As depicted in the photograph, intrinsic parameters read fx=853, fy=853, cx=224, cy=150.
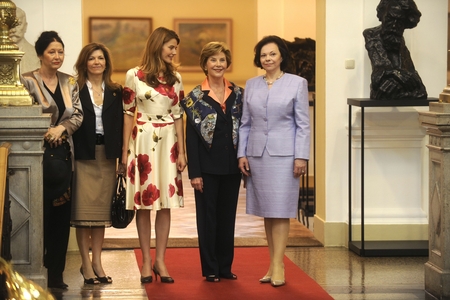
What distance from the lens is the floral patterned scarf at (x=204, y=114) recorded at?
19.1 feet

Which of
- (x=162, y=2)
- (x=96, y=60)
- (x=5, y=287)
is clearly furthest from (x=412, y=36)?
(x=162, y=2)

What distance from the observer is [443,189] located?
17.8 ft

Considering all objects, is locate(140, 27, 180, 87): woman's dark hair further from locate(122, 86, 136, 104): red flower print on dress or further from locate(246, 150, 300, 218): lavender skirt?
locate(246, 150, 300, 218): lavender skirt

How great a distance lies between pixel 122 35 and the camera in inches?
610

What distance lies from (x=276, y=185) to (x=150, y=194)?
86 centimetres

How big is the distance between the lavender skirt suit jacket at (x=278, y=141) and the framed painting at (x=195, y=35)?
9692mm

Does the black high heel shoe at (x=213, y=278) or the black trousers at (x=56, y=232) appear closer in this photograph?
the black trousers at (x=56, y=232)

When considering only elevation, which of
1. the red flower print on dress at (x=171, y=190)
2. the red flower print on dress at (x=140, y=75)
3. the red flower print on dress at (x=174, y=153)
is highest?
the red flower print on dress at (x=140, y=75)

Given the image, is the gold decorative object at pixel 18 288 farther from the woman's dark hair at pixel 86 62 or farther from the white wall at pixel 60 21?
the white wall at pixel 60 21

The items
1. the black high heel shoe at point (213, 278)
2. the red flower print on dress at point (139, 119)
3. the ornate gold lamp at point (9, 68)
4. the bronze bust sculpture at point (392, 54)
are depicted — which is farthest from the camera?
the bronze bust sculpture at point (392, 54)

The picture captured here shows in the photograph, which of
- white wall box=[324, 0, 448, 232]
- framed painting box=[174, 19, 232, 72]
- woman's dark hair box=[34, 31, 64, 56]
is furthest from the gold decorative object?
framed painting box=[174, 19, 232, 72]

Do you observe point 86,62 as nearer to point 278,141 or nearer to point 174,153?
point 174,153

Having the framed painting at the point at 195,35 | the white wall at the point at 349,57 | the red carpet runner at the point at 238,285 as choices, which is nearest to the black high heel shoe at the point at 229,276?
the red carpet runner at the point at 238,285

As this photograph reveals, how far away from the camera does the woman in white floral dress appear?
5.79 m
